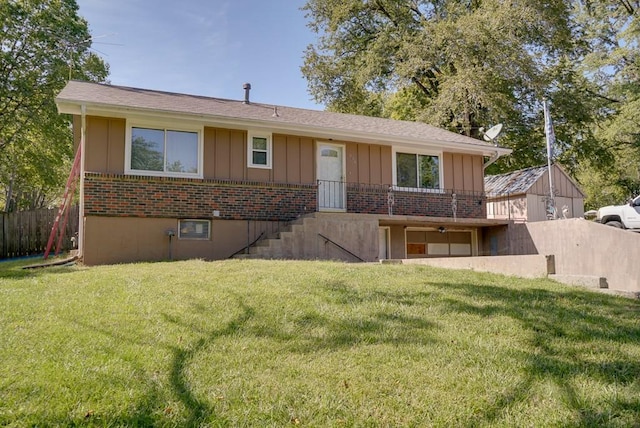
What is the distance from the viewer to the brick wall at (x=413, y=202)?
483 inches

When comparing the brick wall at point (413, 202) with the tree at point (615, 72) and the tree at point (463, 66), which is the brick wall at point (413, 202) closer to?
the tree at point (463, 66)

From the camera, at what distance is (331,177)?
12.3 m

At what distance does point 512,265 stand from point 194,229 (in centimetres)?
651

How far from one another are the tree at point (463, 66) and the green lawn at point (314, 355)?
14950 millimetres

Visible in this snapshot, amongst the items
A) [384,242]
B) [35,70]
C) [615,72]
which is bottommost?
[384,242]

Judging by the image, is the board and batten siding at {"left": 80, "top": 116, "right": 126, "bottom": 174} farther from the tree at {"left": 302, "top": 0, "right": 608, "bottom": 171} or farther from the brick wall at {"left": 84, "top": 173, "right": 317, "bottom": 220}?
the tree at {"left": 302, "top": 0, "right": 608, "bottom": 171}

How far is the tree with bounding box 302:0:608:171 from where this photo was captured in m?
18.4

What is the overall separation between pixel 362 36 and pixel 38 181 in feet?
62.4

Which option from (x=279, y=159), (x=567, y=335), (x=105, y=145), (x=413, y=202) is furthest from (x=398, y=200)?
(x=567, y=335)

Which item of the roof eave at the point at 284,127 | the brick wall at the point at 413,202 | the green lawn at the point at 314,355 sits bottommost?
the green lawn at the point at 314,355

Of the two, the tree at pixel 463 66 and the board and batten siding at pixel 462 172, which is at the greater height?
the tree at pixel 463 66

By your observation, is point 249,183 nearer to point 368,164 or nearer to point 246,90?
point 368,164

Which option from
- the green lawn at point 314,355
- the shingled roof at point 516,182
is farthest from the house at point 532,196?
the green lawn at point 314,355

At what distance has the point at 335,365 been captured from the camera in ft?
11.4
